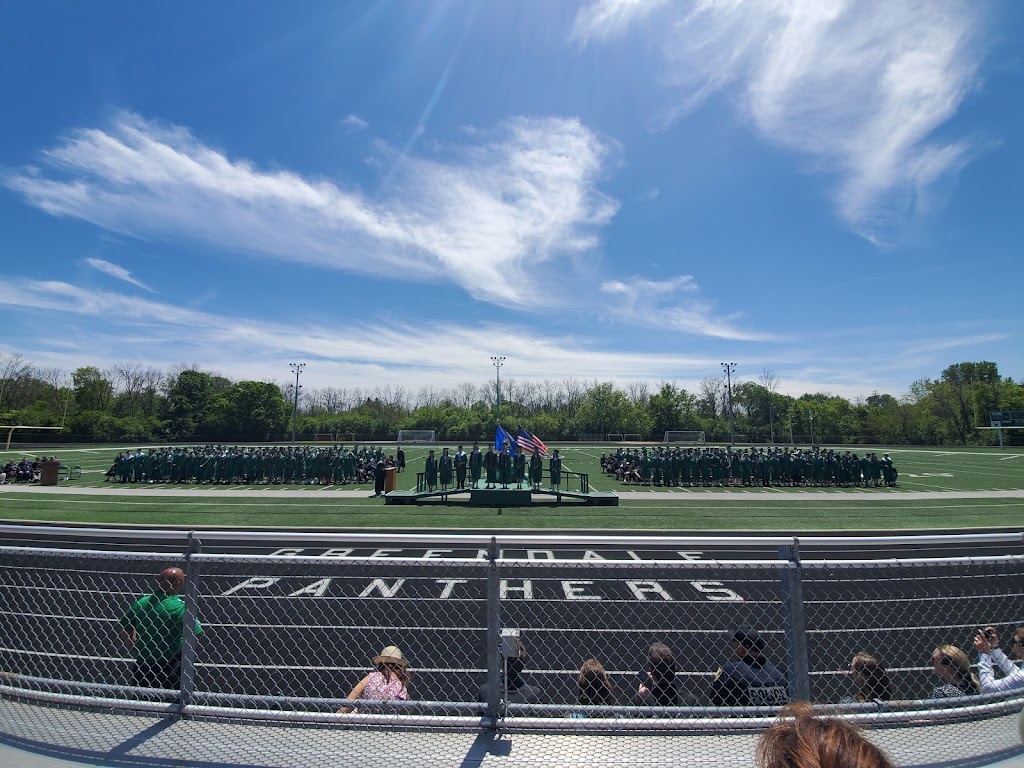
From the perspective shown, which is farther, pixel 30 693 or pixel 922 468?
pixel 922 468

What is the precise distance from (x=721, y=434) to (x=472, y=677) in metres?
93.8

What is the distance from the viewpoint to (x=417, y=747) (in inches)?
112

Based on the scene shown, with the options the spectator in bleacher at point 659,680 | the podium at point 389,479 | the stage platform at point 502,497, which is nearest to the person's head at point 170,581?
the spectator in bleacher at point 659,680

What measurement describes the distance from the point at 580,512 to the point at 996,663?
14.2 m

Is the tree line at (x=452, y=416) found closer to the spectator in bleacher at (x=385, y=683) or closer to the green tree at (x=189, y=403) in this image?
the green tree at (x=189, y=403)

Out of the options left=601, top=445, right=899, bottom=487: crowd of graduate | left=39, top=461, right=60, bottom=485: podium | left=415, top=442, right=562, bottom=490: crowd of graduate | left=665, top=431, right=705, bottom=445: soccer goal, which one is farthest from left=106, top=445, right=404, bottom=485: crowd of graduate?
left=665, top=431, right=705, bottom=445: soccer goal

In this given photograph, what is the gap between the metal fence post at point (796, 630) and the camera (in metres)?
3.01

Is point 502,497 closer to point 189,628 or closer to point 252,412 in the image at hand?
point 189,628

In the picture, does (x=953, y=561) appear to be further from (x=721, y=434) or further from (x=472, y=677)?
(x=721, y=434)

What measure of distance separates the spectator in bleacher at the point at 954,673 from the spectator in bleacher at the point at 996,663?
82mm

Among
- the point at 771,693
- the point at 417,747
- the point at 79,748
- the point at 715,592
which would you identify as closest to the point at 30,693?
the point at 79,748

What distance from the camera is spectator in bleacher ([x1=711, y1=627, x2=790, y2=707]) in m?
3.64

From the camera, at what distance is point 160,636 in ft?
13.1

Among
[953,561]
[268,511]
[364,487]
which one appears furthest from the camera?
[364,487]
